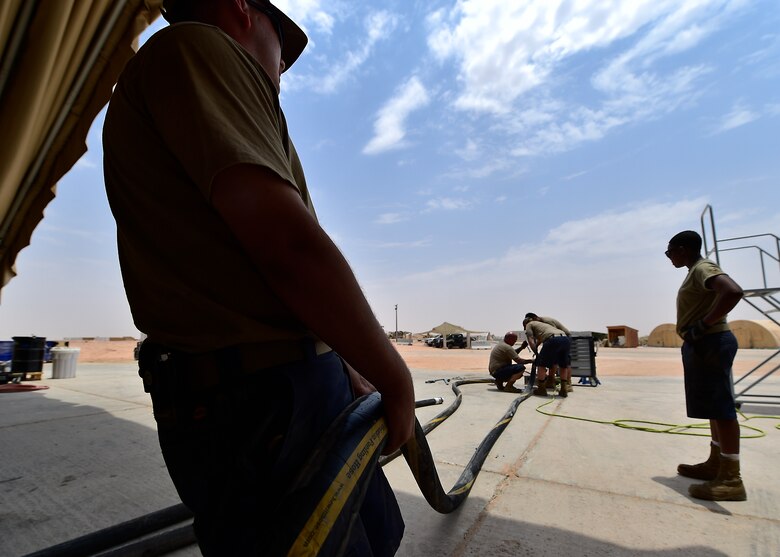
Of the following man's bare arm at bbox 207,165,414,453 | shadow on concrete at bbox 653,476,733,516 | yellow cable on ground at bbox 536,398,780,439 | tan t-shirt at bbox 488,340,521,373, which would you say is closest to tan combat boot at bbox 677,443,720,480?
shadow on concrete at bbox 653,476,733,516

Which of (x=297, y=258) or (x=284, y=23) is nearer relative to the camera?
(x=297, y=258)

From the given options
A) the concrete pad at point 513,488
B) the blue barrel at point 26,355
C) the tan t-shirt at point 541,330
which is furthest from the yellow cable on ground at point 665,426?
the blue barrel at point 26,355

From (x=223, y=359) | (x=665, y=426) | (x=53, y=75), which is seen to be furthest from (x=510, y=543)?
(x=53, y=75)

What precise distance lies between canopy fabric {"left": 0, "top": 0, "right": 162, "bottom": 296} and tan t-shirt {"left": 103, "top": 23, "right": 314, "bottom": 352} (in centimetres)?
318

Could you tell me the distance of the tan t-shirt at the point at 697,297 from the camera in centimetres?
293

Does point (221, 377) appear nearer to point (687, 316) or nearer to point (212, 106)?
point (212, 106)

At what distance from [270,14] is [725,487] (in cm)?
368

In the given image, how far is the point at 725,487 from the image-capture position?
2602 mm

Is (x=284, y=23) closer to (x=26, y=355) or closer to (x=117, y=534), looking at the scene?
(x=117, y=534)

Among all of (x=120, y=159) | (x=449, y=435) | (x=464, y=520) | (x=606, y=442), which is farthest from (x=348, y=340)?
(x=606, y=442)

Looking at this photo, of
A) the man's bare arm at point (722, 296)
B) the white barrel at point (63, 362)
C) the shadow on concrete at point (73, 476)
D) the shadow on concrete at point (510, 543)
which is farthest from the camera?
the white barrel at point (63, 362)

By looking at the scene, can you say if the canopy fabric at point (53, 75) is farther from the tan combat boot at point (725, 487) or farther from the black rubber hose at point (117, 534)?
the tan combat boot at point (725, 487)

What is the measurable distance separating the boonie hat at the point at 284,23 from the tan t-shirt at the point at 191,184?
0.33 m

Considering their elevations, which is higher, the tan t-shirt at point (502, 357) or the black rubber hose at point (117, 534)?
the tan t-shirt at point (502, 357)
